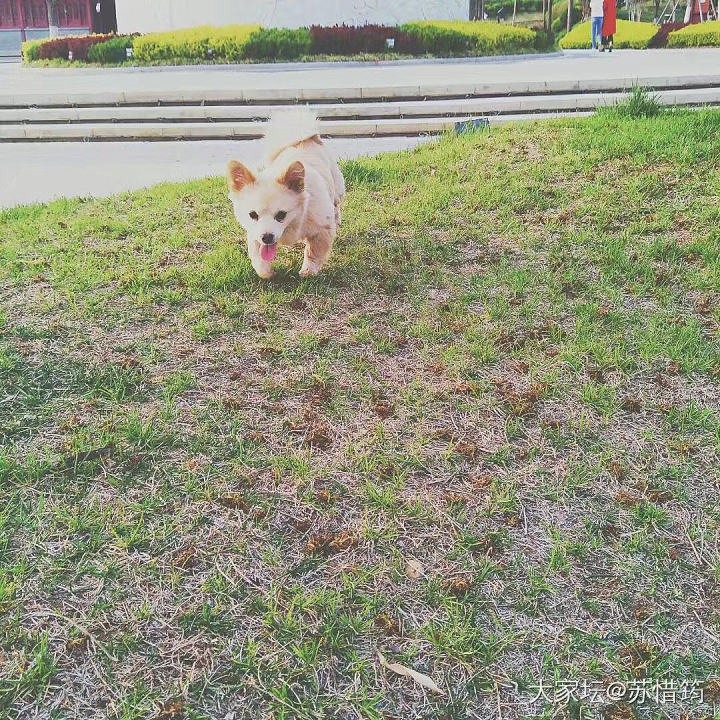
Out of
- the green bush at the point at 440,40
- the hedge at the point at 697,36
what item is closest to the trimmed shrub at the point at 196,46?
the green bush at the point at 440,40

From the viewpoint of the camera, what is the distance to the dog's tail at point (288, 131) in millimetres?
4766

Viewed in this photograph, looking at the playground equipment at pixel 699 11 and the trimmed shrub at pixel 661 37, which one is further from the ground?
the playground equipment at pixel 699 11

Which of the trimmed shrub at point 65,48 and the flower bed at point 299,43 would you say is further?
the trimmed shrub at point 65,48

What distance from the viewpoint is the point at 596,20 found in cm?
1992

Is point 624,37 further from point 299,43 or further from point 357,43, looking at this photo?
Result: point 299,43

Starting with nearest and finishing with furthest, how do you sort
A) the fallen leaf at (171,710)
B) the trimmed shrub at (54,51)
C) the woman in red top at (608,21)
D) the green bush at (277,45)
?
the fallen leaf at (171,710)
the green bush at (277,45)
the woman in red top at (608,21)
the trimmed shrub at (54,51)

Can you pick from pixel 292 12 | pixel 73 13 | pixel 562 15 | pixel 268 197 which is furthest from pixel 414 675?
pixel 562 15

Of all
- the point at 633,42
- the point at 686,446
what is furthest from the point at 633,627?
the point at 633,42

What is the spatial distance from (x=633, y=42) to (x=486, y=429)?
24.7 metres

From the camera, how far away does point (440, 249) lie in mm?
5109

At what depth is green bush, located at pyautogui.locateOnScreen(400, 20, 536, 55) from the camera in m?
17.3

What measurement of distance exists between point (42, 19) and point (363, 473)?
39.4 meters

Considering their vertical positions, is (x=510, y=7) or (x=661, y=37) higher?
(x=510, y=7)

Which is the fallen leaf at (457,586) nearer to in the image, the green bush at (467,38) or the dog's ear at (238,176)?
the dog's ear at (238,176)
